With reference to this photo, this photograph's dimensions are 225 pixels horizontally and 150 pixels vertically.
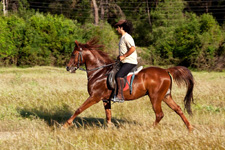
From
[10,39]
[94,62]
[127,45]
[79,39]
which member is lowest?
[79,39]

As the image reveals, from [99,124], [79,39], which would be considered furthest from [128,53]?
[79,39]

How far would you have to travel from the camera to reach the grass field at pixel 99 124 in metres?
5.52

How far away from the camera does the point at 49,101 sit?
1127 centimetres

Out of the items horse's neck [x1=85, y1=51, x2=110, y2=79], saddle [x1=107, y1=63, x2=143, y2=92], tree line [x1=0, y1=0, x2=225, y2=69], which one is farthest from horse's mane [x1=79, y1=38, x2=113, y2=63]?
tree line [x1=0, y1=0, x2=225, y2=69]

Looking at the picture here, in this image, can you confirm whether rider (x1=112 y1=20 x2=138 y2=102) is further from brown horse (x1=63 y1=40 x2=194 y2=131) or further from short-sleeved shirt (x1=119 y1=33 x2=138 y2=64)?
Answer: brown horse (x1=63 y1=40 x2=194 y2=131)

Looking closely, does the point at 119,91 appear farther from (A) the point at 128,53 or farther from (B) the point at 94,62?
(B) the point at 94,62

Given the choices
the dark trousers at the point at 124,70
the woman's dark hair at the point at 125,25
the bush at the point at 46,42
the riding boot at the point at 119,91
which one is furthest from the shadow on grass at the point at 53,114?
the bush at the point at 46,42

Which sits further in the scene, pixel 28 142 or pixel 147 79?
pixel 147 79

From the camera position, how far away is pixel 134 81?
7.57m

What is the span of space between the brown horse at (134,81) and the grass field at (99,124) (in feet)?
1.64

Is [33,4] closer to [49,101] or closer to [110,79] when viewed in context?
[49,101]

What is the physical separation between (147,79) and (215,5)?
48422 millimetres

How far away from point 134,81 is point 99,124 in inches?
78.6

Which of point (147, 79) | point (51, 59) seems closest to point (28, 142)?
point (147, 79)
